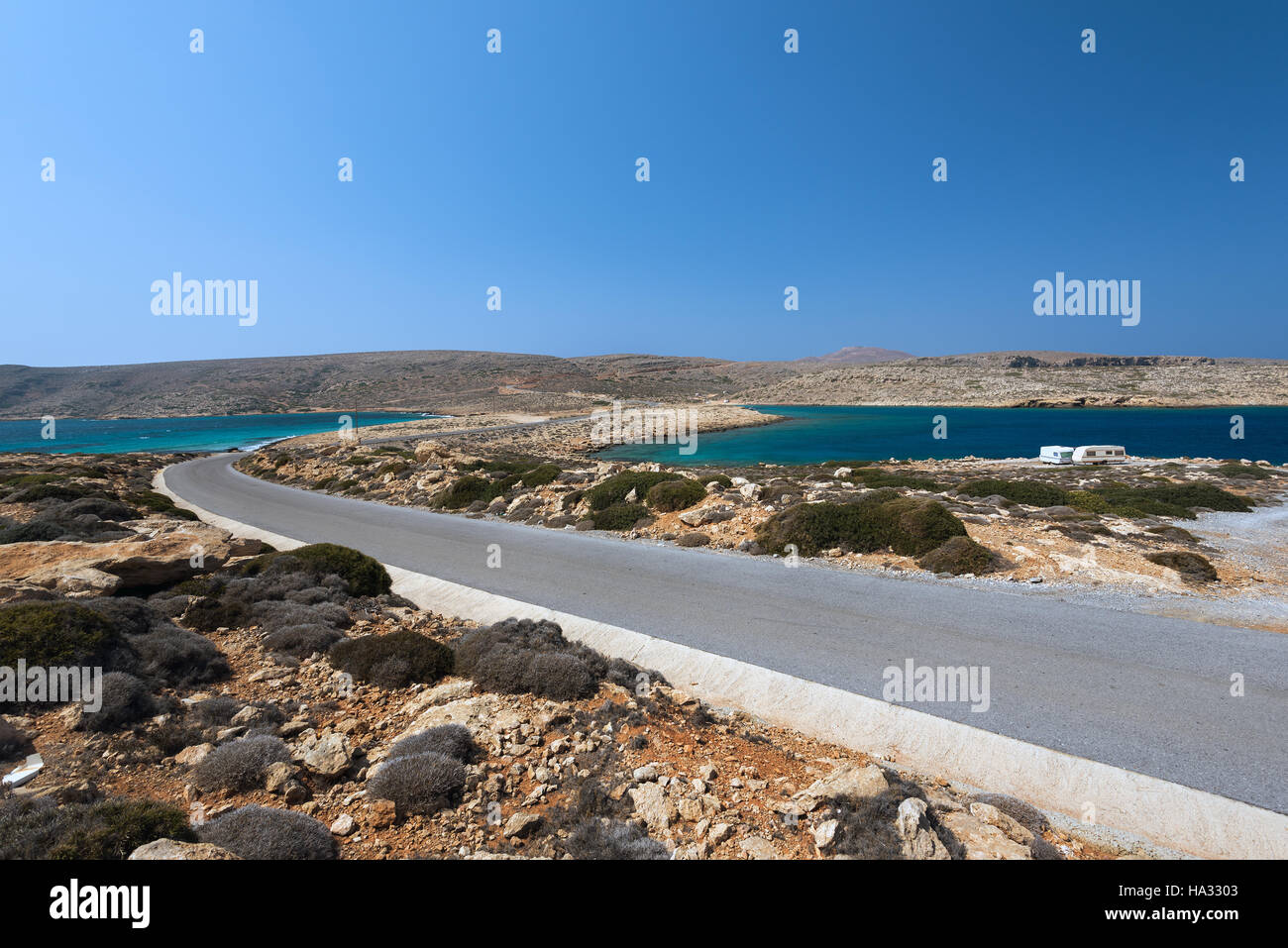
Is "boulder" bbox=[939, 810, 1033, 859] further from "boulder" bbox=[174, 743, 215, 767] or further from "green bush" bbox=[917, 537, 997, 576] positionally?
"green bush" bbox=[917, 537, 997, 576]

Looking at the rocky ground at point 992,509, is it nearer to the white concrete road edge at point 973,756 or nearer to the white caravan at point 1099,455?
the white caravan at point 1099,455

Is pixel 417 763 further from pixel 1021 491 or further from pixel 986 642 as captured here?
pixel 1021 491

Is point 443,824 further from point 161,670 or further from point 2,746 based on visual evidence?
point 161,670

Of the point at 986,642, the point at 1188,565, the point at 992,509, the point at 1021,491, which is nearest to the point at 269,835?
the point at 986,642

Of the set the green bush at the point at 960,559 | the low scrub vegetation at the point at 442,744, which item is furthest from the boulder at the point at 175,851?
the green bush at the point at 960,559
